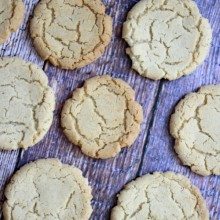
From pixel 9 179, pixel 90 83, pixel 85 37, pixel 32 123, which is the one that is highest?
pixel 85 37

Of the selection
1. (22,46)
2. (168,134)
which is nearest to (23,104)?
(22,46)

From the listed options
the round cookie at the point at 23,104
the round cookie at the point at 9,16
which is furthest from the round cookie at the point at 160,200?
the round cookie at the point at 9,16

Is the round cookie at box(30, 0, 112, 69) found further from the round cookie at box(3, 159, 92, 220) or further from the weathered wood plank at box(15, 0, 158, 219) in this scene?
the round cookie at box(3, 159, 92, 220)

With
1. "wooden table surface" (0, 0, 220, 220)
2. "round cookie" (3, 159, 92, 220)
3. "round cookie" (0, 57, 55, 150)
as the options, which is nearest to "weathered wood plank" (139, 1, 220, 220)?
"wooden table surface" (0, 0, 220, 220)

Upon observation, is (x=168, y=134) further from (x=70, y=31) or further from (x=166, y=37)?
(x=70, y=31)

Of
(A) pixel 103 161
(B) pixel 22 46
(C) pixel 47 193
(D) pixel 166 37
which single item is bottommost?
(C) pixel 47 193

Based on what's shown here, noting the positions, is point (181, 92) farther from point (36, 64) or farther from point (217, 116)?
point (36, 64)

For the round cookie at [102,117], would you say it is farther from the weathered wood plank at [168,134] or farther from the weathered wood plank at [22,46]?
the weathered wood plank at [22,46]

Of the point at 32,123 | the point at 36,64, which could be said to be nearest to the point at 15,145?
the point at 32,123
